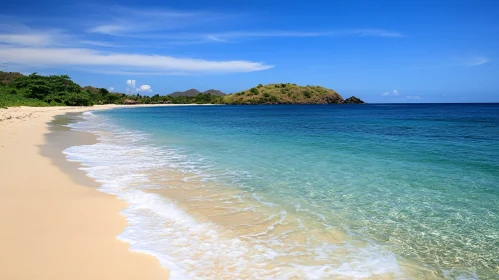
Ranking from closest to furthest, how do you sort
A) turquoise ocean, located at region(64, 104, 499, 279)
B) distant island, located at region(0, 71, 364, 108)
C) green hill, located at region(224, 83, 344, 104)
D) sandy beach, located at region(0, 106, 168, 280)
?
sandy beach, located at region(0, 106, 168, 280) < turquoise ocean, located at region(64, 104, 499, 279) < distant island, located at region(0, 71, 364, 108) < green hill, located at region(224, 83, 344, 104)

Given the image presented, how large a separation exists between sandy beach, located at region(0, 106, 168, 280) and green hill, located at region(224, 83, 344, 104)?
158 m

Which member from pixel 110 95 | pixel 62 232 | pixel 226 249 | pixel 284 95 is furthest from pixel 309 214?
pixel 284 95

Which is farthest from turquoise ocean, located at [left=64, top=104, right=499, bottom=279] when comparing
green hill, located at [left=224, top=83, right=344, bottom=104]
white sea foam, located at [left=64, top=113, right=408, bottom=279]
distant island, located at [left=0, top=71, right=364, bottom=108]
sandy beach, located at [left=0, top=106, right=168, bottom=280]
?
green hill, located at [left=224, top=83, right=344, bottom=104]

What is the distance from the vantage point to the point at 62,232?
5.32 meters

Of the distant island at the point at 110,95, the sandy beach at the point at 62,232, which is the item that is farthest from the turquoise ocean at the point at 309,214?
the distant island at the point at 110,95

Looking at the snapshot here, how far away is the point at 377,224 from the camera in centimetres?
628

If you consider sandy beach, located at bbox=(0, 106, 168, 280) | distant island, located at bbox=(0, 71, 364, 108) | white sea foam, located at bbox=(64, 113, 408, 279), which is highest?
Result: distant island, located at bbox=(0, 71, 364, 108)

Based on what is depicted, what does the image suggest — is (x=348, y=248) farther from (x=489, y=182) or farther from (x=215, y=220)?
(x=489, y=182)

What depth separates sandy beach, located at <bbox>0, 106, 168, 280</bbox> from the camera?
4.16m

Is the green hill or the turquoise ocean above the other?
the green hill

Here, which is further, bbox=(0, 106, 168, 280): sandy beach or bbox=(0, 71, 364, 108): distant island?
bbox=(0, 71, 364, 108): distant island

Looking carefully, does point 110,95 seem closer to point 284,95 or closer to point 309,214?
point 284,95

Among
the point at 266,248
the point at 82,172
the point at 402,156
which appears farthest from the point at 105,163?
the point at 402,156

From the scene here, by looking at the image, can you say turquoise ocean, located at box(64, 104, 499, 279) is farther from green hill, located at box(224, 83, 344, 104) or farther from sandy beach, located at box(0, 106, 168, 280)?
green hill, located at box(224, 83, 344, 104)
